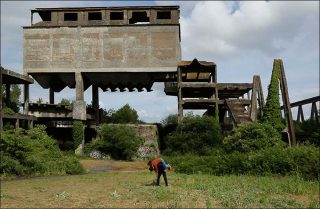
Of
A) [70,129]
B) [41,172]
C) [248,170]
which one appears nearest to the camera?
[248,170]

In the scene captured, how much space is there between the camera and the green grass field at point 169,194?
1291 centimetres

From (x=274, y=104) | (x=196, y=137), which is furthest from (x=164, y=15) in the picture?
(x=274, y=104)

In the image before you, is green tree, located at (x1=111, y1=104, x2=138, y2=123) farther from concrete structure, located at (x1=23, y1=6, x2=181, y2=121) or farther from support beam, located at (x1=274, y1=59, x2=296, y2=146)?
support beam, located at (x1=274, y1=59, x2=296, y2=146)

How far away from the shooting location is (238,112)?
36.2 m

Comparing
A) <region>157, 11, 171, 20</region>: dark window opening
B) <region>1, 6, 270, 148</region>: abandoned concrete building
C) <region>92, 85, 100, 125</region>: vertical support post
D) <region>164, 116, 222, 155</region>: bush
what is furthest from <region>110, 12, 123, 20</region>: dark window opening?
<region>164, 116, 222, 155</region>: bush

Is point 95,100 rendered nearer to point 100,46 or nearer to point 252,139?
point 100,46

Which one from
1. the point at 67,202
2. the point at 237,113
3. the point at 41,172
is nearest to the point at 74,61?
the point at 237,113

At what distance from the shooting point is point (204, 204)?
12812mm

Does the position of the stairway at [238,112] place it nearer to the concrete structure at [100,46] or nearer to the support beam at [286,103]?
the support beam at [286,103]

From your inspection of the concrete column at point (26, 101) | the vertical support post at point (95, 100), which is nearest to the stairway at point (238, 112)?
the vertical support post at point (95, 100)

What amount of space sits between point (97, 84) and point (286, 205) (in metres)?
36.1

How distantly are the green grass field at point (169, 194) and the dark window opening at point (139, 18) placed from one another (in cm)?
2701

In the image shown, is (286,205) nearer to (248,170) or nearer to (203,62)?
(248,170)

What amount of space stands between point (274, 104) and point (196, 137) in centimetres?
669
